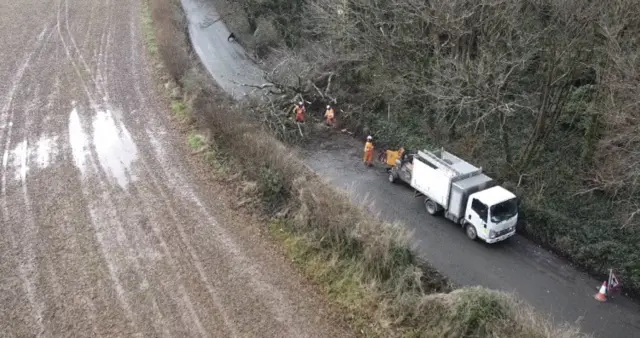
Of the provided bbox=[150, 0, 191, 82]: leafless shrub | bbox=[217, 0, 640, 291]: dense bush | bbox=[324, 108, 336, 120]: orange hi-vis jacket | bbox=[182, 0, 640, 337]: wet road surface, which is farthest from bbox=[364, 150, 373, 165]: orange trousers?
bbox=[150, 0, 191, 82]: leafless shrub

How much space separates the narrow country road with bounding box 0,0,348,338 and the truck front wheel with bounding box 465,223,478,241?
7.22 meters

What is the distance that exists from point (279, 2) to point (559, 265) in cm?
2641

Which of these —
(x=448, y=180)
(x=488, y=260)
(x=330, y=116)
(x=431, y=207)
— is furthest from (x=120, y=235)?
(x=330, y=116)

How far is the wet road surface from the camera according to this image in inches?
701

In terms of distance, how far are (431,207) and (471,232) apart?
2.10m

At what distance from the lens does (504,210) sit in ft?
66.8

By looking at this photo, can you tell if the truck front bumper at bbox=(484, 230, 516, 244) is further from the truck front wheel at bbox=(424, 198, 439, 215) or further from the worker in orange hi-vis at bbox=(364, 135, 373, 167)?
the worker in orange hi-vis at bbox=(364, 135, 373, 167)

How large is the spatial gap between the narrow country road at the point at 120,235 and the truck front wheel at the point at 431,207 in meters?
7.23

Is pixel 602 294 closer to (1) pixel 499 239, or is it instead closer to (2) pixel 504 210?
(1) pixel 499 239

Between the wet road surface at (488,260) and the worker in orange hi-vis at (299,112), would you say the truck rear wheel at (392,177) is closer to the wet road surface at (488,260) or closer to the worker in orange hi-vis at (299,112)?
the wet road surface at (488,260)

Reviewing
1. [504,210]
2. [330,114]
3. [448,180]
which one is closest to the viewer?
[504,210]

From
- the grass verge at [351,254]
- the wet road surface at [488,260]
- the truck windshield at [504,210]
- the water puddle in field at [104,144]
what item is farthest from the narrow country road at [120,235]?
the truck windshield at [504,210]

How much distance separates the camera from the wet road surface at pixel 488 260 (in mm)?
17812

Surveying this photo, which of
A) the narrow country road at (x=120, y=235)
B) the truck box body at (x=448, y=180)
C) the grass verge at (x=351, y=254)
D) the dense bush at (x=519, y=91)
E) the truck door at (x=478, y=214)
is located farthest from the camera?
the truck box body at (x=448, y=180)
